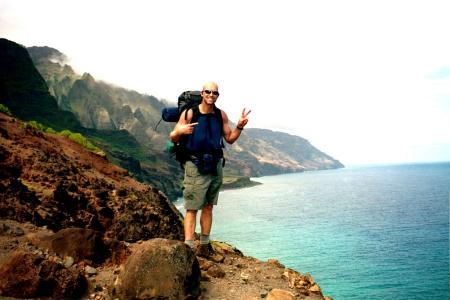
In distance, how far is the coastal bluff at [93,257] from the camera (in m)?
4.02

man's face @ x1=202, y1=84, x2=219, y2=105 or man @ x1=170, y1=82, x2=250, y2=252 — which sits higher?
man's face @ x1=202, y1=84, x2=219, y2=105

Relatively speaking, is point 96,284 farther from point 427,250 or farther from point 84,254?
point 427,250

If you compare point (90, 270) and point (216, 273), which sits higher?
point (90, 270)

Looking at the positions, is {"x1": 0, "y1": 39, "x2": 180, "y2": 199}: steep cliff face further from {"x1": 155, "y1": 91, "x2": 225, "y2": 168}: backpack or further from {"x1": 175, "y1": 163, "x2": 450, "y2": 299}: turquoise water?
{"x1": 155, "y1": 91, "x2": 225, "y2": 168}: backpack

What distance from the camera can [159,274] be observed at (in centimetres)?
416

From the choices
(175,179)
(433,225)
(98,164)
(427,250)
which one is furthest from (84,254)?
(175,179)

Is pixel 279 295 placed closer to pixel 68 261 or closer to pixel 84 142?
pixel 68 261

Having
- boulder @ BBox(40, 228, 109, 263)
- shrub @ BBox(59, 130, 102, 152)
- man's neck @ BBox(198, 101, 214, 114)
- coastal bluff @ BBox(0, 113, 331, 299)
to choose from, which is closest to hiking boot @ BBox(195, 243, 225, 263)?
coastal bluff @ BBox(0, 113, 331, 299)

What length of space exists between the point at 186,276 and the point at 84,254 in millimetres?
1830

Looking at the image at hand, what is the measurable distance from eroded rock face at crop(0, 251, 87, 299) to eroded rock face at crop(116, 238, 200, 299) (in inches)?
24.0

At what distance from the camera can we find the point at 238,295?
192 inches

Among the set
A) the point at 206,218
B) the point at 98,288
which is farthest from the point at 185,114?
the point at 98,288

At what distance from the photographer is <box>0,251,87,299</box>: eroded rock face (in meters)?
3.80

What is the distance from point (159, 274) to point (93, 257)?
1507 millimetres
